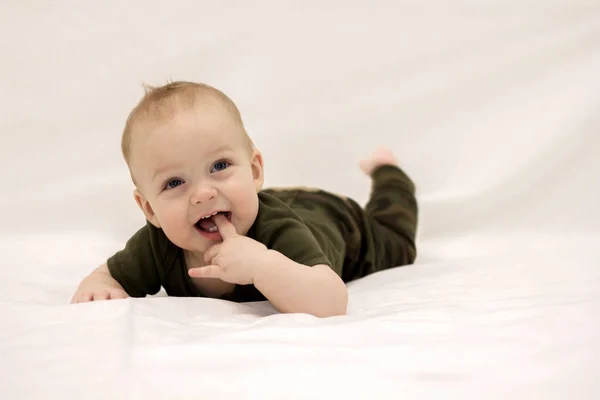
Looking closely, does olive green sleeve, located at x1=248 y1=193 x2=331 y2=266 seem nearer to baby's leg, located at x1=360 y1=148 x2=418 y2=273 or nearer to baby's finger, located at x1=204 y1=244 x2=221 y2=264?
baby's finger, located at x1=204 y1=244 x2=221 y2=264

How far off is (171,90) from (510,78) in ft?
3.94

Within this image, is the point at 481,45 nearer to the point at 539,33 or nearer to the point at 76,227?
the point at 539,33

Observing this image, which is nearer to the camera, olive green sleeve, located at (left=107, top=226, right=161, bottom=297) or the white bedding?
olive green sleeve, located at (left=107, top=226, right=161, bottom=297)

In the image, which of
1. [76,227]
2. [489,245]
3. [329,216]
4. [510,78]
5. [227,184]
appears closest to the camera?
[227,184]

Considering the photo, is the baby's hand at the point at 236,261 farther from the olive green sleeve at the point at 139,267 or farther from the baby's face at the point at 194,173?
the olive green sleeve at the point at 139,267

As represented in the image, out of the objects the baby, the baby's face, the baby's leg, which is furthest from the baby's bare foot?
the baby's face

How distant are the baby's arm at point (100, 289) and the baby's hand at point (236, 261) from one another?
0.15 m

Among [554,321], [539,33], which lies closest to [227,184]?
[554,321]

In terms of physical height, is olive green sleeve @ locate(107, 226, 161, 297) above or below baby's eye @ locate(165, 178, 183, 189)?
below

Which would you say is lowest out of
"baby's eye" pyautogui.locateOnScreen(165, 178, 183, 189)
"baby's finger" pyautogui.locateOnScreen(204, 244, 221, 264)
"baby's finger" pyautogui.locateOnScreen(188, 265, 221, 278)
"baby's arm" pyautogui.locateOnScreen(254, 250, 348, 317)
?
"baby's arm" pyautogui.locateOnScreen(254, 250, 348, 317)

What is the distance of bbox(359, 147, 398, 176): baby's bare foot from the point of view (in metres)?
1.86

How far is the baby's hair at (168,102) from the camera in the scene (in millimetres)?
1092

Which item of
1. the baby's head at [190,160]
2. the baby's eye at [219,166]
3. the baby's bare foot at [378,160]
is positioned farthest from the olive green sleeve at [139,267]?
the baby's bare foot at [378,160]

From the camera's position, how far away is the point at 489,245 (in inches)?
65.8
